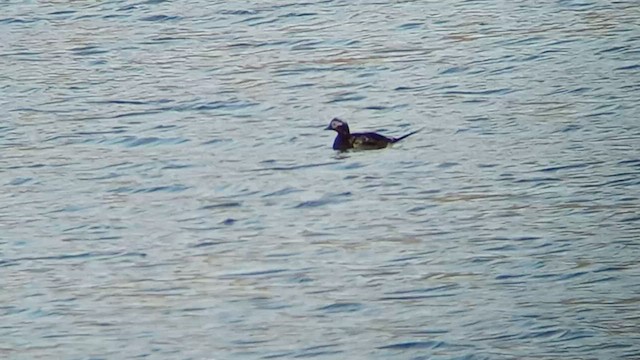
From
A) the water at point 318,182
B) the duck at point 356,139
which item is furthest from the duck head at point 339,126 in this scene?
the water at point 318,182

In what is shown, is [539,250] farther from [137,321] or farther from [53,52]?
[53,52]

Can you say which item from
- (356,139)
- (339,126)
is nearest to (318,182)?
(356,139)

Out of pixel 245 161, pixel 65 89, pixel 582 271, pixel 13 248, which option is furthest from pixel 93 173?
pixel 582 271

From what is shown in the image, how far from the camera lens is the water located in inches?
317

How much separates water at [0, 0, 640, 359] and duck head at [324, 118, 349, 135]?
0.34ft

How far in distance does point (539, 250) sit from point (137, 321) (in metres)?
1.99

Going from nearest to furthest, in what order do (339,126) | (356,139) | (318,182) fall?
(318,182), (356,139), (339,126)

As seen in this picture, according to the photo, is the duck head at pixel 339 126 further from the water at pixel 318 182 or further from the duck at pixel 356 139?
the water at pixel 318 182

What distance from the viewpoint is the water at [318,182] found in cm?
805

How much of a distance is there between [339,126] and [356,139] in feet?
1.25

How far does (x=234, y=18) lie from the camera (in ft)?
51.0

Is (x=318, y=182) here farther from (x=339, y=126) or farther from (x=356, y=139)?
(x=339, y=126)

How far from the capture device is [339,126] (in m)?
11.5

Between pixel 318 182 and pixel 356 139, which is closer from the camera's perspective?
pixel 318 182
